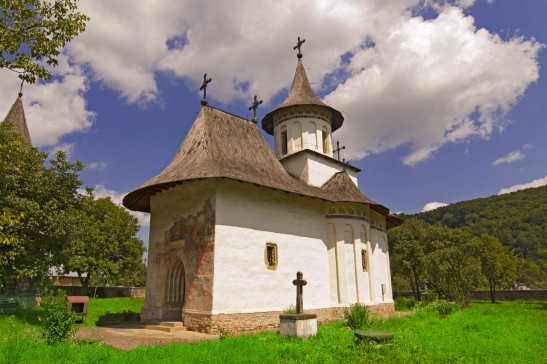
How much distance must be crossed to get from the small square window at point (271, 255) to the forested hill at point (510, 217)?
59294mm

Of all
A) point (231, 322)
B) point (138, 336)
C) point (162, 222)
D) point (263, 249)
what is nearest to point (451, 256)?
point (263, 249)

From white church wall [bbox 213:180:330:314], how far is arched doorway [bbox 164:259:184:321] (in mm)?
3071

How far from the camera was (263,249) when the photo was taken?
13.7 metres

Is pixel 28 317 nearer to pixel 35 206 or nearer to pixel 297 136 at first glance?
pixel 35 206

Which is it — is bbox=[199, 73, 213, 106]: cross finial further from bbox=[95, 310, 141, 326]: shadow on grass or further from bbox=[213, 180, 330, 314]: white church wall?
bbox=[95, 310, 141, 326]: shadow on grass

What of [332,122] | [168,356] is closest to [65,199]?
[168,356]

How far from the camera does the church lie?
12.6 metres

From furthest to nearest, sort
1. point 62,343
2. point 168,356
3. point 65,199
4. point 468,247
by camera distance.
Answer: point 468,247, point 65,199, point 62,343, point 168,356

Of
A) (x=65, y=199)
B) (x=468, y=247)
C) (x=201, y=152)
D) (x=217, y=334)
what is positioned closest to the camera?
(x=217, y=334)

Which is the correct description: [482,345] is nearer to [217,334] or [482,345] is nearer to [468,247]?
[217,334]

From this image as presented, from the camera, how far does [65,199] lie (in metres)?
16.4

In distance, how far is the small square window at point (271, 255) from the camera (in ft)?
45.4

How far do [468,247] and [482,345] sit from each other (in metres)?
29.5

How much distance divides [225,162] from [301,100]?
8451mm
